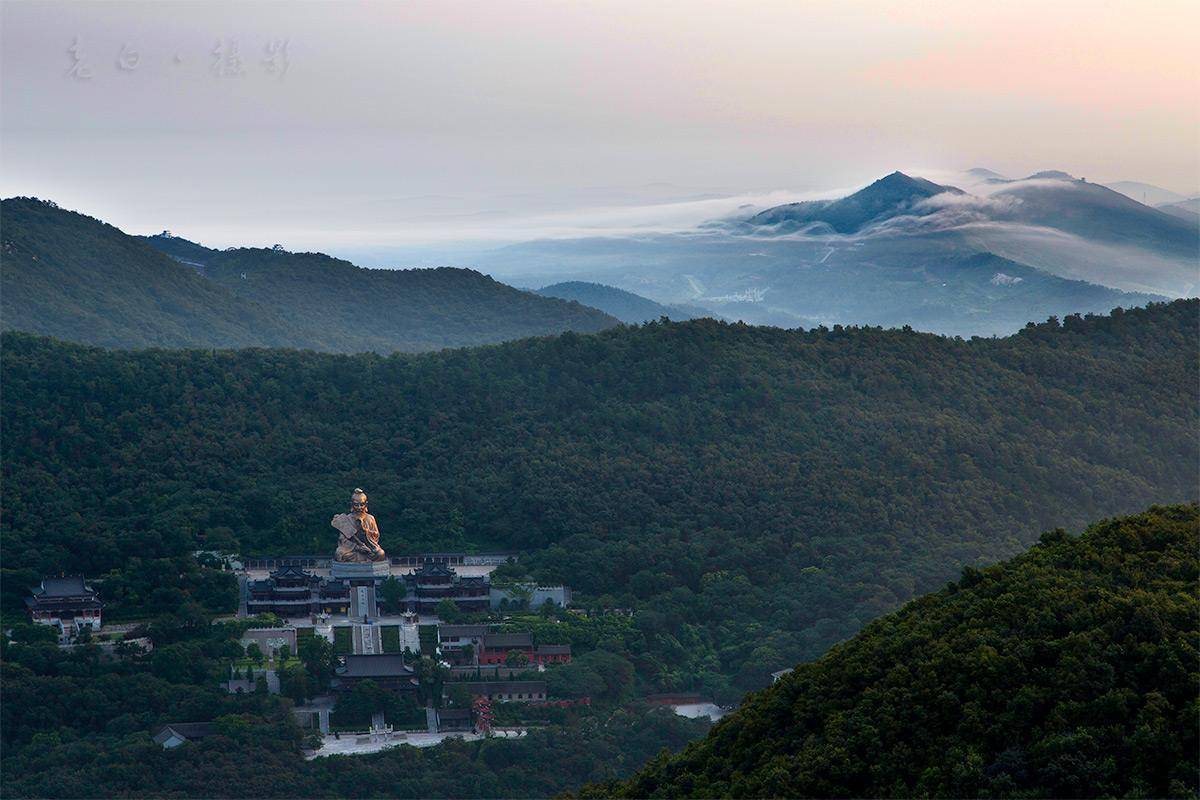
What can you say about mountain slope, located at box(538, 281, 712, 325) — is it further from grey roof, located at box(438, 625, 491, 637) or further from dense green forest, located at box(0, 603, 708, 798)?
dense green forest, located at box(0, 603, 708, 798)

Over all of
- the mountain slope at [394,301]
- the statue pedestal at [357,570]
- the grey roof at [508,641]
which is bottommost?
the grey roof at [508,641]

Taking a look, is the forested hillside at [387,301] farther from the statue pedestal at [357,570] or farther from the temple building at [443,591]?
the temple building at [443,591]

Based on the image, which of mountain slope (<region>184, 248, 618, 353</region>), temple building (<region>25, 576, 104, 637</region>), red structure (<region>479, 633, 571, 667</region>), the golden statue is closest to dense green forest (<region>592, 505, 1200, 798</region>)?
red structure (<region>479, 633, 571, 667</region>)

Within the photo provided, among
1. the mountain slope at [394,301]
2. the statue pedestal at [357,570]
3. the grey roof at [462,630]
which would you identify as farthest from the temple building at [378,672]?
the mountain slope at [394,301]

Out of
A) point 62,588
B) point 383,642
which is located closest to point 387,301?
point 62,588

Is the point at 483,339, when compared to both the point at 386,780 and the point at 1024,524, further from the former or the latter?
the point at 386,780

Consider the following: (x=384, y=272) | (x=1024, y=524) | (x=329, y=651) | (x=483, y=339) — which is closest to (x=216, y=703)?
(x=329, y=651)

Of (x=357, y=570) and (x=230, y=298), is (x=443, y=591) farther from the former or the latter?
(x=230, y=298)
